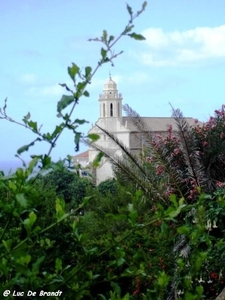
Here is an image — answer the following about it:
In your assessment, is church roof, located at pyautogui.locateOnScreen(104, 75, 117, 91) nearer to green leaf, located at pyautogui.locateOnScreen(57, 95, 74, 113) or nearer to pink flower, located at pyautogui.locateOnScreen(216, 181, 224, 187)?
pink flower, located at pyautogui.locateOnScreen(216, 181, 224, 187)

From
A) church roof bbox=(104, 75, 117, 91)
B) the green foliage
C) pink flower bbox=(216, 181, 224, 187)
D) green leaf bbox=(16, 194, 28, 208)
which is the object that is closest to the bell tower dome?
church roof bbox=(104, 75, 117, 91)

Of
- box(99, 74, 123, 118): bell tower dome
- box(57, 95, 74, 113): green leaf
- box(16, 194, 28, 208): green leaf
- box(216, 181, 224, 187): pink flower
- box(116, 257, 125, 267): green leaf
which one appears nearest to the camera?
box(16, 194, 28, 208): green leaf

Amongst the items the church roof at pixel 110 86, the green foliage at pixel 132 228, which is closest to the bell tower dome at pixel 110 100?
the church roof at pixel 110 86

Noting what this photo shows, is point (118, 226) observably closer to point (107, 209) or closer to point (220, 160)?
point (220, 160)

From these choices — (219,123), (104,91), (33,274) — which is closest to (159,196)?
(219,123)

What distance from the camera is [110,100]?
7019 cm

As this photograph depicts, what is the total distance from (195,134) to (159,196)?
136 cm

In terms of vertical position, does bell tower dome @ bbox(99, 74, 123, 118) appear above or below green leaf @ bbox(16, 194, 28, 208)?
above

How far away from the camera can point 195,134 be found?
36.4 ft

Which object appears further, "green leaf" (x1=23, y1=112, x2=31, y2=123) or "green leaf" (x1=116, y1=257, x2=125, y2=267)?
"green leaf" (x1=116, y1=257, x2=125, y2=267)

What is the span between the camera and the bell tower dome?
69625mm

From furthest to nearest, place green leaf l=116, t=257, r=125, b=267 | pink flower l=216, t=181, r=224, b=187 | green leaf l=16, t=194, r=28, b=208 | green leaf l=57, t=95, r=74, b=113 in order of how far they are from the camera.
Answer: pink flower l=216, t=181, r=224, b=187 → green leaf l=116, t=257, r=125, b=267 → green leaf l=57, t=95, r=74, b=113 → green leaf l=16, t=194, r=28, b=208

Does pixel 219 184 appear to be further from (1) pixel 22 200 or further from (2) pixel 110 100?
(2) pixel 110 100

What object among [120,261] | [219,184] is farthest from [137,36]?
[219,184]
